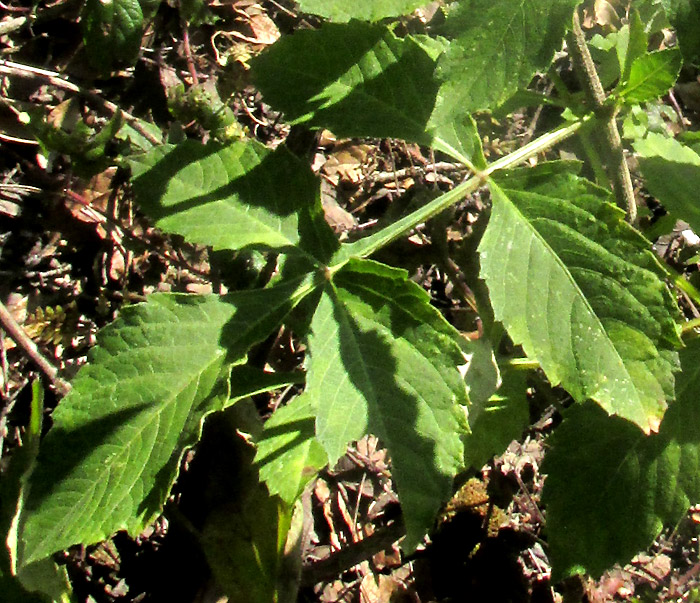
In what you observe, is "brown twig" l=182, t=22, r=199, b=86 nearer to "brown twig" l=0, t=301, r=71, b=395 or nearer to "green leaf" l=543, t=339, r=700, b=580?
"brown twig" l=0, t=301, r=71, b=395

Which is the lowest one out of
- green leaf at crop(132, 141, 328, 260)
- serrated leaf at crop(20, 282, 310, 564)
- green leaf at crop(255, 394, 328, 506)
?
green leaf at crop(255, 394, 328, 506)

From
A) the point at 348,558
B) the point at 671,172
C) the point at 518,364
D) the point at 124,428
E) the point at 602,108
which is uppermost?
the point at 602,108

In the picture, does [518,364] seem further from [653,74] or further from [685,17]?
[685,17]

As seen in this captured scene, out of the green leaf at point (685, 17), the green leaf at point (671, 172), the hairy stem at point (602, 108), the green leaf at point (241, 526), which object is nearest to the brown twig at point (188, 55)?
→ the green leaf at point (241, 526)

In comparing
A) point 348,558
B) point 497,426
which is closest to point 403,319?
point 497,426

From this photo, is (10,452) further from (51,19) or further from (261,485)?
(51,19)

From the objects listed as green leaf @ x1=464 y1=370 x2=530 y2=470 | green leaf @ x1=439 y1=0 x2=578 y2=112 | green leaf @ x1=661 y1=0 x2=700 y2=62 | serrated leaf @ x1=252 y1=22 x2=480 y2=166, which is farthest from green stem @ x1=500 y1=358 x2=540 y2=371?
green leaf @ x1=661 y1=0 x2=700 y2=62
